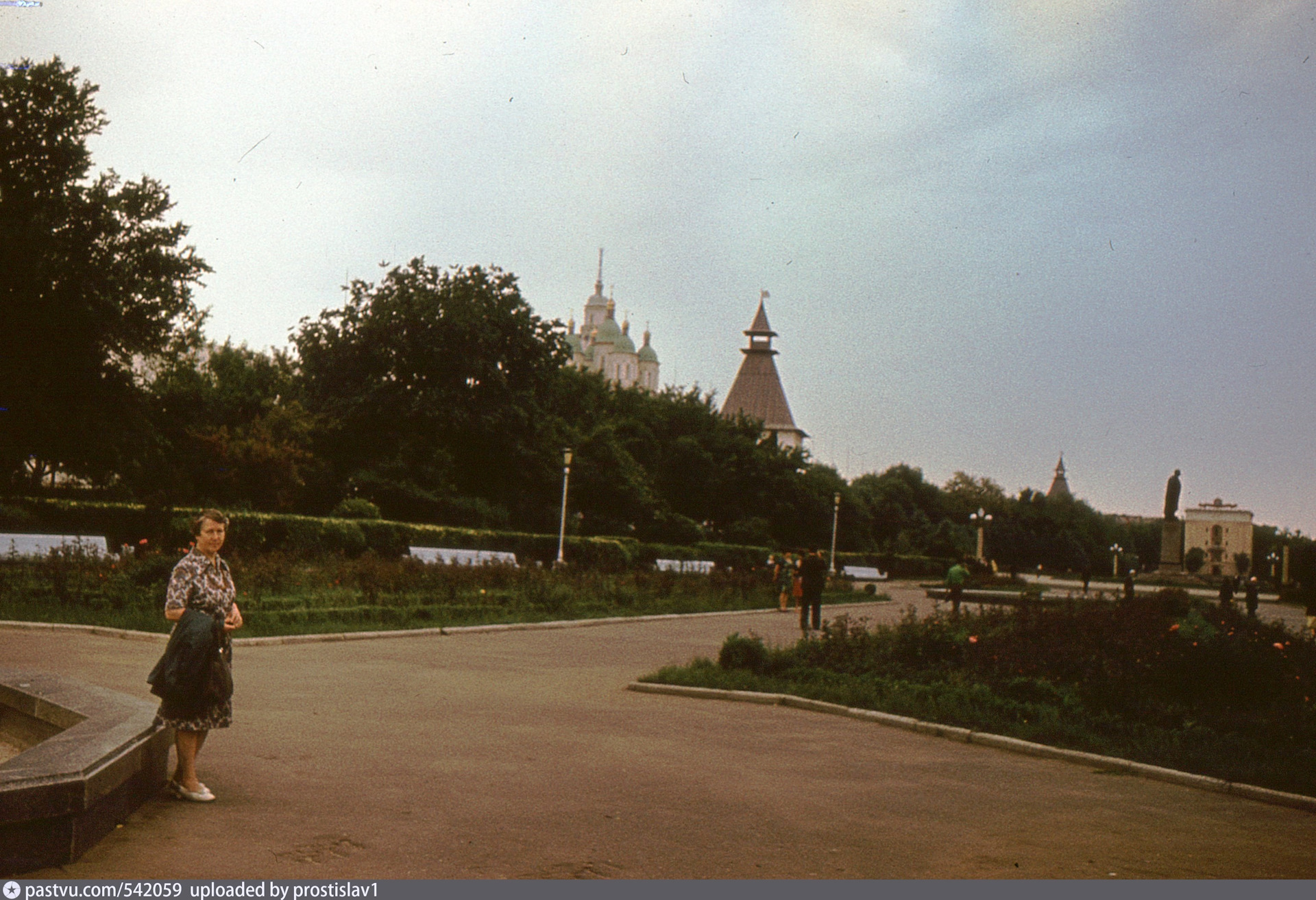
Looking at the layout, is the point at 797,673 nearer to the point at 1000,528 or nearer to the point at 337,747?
the point at 337,747

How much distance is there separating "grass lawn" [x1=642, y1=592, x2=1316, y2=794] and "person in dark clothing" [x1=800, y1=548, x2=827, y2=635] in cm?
709

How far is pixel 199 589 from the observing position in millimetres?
6949

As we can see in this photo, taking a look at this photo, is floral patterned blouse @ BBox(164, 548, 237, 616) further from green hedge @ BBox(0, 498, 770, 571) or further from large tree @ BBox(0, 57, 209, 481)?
large tree @ BBox(0, 57, 209, 481)

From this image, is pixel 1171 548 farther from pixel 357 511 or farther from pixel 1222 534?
pixel 357 511

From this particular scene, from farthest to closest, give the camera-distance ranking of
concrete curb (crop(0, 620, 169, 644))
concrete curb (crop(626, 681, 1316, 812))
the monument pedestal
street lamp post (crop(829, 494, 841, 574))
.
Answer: the monument pedestal → street lamp post (crop(829, 494, 841, 574)) → concrete curb (crop(0, 620, 169, 644)) → concrete curb (crop(626, 681, 1316, 812))

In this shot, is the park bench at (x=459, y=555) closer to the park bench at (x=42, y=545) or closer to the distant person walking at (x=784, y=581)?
the distant person walking at (x=784, y=581)

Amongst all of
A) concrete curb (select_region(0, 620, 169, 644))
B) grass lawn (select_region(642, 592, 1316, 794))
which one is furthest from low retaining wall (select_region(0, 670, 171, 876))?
concrete curb (select_region(0, 620, 169, 644))

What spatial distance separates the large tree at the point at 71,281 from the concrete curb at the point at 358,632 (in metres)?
16.5

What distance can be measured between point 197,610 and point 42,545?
19.9 meters

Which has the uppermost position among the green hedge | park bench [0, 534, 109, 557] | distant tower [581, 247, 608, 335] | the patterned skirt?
distant tower [581, 247, 608, 335]

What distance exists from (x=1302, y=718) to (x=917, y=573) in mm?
66859

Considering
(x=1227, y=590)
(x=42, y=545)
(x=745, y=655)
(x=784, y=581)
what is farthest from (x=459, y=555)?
(x=1227, y=590)

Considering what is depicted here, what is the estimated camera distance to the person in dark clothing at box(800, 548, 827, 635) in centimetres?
2322

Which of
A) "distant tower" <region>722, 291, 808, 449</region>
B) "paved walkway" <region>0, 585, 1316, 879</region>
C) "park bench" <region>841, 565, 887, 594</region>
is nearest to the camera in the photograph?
"paved walkway" <region>0, 585, 1316, 879</region>
